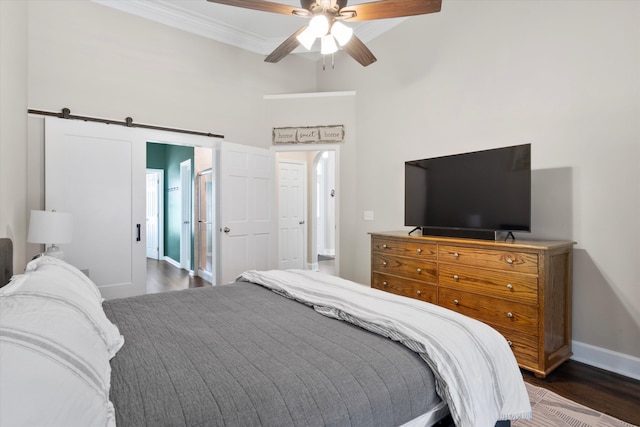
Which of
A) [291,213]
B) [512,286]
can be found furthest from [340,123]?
[512,286]

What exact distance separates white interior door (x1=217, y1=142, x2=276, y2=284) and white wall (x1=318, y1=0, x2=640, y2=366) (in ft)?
6.76

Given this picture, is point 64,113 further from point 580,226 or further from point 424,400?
point 580,226

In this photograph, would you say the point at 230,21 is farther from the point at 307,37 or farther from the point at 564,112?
the point at 564,112

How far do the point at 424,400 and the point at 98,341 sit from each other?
1082 millimetres

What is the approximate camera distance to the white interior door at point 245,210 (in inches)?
162

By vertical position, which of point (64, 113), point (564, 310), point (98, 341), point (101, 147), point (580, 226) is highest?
point (64, 113)

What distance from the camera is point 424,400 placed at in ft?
3.64

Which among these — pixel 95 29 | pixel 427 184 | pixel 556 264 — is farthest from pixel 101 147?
pixel 556 264

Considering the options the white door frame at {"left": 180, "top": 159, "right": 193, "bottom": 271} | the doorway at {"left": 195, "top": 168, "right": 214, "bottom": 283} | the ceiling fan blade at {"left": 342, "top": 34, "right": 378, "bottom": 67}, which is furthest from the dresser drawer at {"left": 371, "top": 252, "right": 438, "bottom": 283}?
the white door frame at {"left": 180, "top": 159, "right": 193, "bottom": 271}

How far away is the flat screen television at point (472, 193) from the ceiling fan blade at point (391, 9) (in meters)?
1.21

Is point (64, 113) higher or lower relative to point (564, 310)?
higher

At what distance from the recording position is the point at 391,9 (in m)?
2.36

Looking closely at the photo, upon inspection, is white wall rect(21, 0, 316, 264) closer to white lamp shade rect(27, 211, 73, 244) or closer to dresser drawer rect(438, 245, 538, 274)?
white lamp shade rect(27, 211, 73, 244)

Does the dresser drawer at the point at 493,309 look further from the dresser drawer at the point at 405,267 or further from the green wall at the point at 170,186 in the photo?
the green wall at the point at 170,186
